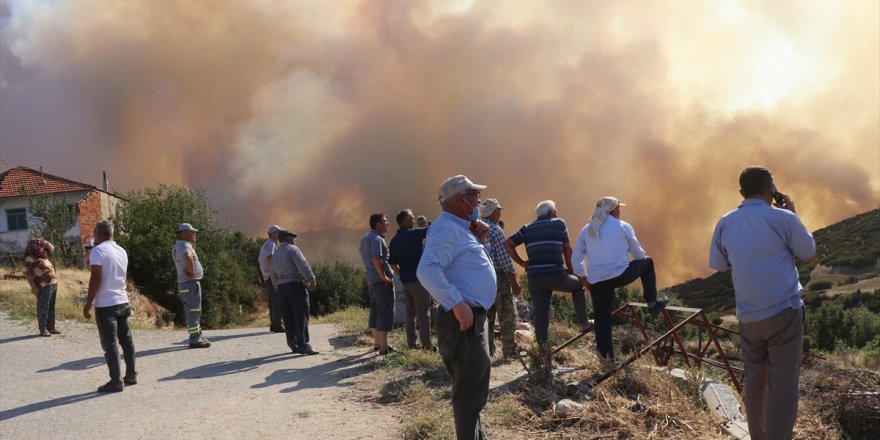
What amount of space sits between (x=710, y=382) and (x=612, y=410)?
1277 millimetres

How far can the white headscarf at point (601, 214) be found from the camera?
744 cm

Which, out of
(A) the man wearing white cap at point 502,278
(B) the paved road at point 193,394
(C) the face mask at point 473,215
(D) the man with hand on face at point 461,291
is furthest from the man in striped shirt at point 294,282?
(D) the man with hand on face at point 461,291

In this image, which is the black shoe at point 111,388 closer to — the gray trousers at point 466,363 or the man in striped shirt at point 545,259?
the man in striped shirt at point 545,259

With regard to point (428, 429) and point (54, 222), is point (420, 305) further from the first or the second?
Result: point (54, 222)

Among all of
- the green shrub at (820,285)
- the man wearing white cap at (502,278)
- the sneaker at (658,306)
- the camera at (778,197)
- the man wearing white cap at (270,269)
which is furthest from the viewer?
the green shrub at (820,285)

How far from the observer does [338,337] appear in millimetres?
12961

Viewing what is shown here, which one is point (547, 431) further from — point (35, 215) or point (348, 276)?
point (348, 276)

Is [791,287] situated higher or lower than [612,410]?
higher

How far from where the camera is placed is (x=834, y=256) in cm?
7312

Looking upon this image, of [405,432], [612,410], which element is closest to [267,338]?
[405,432]

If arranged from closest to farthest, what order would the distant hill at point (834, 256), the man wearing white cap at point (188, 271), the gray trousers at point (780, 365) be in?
the gray trousers at point (780, 365)
the man wearing white cap at point (188, 271)
the distant hill at point (834, 256)

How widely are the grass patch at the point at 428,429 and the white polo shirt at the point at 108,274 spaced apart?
4297mm

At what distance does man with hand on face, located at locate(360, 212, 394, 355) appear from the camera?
9.45m

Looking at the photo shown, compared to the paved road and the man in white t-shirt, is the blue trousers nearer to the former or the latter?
the paved road
